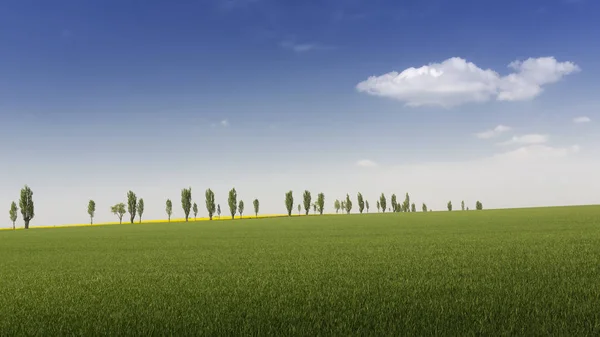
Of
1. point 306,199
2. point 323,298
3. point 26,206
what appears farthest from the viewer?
point 306,199

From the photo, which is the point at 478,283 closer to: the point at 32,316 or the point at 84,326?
the point at 84,326

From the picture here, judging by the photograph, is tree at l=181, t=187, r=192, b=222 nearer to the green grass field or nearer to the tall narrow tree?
the tall narrow tree

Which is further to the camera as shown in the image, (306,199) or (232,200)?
(306,199)

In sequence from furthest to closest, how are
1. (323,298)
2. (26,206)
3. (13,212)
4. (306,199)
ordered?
1. (306,199)
2. (13,212)
3. (26,206)
4. (323,298)

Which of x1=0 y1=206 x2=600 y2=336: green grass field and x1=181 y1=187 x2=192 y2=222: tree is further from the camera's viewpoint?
x1=181 y1=187 x2=192 y2=222: tree

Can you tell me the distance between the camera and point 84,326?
28.4 feet

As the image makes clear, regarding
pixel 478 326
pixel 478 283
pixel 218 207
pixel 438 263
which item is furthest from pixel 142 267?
pixel 218 207

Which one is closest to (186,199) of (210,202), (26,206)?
(210,202)

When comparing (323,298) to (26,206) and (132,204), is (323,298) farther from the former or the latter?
(132,204)

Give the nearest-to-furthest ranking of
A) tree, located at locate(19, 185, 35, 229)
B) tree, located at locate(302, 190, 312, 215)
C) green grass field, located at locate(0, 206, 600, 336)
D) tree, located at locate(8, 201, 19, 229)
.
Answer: green grass field, located at locate(0, 206, 600, 336) → tree, located at locate(19, 185, 35, 229) → tree, located at locate(8, 201, 19, 229) → tree, located at locate(302, 190, 312, 215)

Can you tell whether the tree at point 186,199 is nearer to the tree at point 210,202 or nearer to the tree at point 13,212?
the tree at point 210,202

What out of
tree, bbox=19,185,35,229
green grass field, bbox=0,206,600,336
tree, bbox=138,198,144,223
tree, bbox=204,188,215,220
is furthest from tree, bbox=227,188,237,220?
green grass field, bbox=0,206,600,336

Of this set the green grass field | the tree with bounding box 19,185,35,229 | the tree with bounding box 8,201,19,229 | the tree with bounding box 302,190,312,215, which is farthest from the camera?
the tree with bounding box 302,190,312,215

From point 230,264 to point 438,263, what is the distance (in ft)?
30.2
